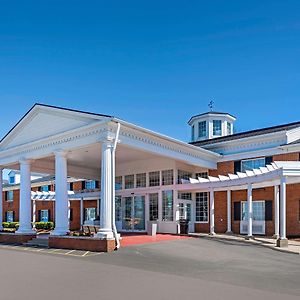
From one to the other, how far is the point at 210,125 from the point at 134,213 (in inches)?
433

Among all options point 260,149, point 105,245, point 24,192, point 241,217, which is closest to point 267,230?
point 241,217

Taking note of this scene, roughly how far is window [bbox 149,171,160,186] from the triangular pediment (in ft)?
24.1

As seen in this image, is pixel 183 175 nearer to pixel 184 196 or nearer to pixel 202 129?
pixel 184 196

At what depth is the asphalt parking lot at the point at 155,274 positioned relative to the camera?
7.59 meters

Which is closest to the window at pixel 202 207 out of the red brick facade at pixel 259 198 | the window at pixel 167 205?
the red brick facade at pixel 259 198

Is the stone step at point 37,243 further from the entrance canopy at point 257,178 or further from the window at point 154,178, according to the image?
the entrance canopy at point 257,178

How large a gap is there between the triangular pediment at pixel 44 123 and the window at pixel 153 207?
780cm

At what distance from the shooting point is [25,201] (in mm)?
20906

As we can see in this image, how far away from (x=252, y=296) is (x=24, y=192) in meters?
16.4

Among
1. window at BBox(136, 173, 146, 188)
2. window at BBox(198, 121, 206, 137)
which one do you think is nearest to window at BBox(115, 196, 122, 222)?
window at BBox(136, 173, 146, 188)

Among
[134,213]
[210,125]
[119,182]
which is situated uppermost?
[210,125]

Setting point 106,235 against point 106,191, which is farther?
point 106,191

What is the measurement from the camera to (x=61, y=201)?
712 inches

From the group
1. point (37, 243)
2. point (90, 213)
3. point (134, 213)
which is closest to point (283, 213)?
point (134, 213)
